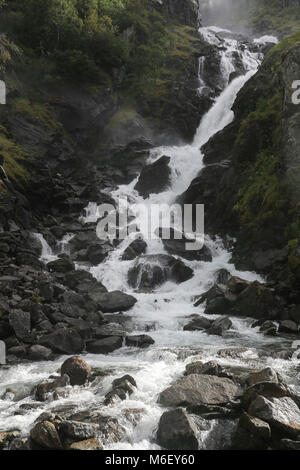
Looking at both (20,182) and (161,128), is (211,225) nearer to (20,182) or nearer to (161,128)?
(20,182)

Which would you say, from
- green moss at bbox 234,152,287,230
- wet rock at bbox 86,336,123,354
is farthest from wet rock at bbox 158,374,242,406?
green moss at bbox 234,152,287,230

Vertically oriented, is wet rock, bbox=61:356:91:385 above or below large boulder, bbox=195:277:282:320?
Answer: below

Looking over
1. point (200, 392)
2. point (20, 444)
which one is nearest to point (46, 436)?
point (20, 444)

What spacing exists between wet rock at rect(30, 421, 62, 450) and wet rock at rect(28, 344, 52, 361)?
4.94 m

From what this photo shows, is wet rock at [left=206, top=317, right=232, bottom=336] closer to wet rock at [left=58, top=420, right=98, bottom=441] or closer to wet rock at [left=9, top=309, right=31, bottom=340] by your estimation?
wet rock at [left=9, top=309, right=31, bottom=340]

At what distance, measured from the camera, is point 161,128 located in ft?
139

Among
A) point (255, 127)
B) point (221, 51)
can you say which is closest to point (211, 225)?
point (255, 127)

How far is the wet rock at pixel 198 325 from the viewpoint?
14.8 meters

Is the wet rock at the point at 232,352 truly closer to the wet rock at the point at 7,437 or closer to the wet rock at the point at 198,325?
the wet rock at the point at 198,325

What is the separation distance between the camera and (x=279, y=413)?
670 cm

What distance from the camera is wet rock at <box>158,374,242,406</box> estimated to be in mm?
7754

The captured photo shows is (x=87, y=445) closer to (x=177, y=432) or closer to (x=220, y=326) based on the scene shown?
(x=177, y=432)

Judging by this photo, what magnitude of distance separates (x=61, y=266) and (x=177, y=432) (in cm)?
1489
